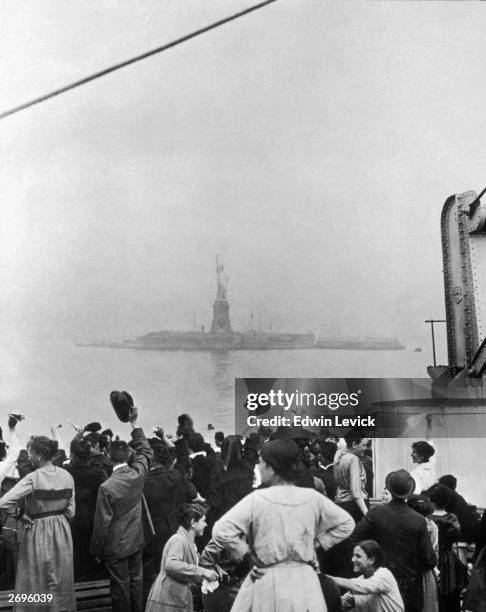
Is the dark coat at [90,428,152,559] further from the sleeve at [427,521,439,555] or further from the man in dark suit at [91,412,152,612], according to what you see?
the sleeve at [427,521,439,555]

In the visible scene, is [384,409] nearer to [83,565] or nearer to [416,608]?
[416,608]

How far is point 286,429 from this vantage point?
150 inches

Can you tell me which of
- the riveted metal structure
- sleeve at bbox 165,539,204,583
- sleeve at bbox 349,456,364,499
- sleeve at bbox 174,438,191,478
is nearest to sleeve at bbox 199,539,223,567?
sleeve at bbox 165,539,204,583

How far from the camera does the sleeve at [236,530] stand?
92.4 inches

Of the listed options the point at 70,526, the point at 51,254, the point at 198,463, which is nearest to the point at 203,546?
the point at 198,463

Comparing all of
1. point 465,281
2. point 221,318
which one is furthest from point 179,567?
point 465,281

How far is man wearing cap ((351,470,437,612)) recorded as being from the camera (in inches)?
126

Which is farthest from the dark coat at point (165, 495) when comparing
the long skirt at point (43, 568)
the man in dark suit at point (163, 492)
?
the long skirt at point (43, 568)

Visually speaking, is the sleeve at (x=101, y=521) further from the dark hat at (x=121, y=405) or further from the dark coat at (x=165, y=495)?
the dark hat at (x=121, y=405)

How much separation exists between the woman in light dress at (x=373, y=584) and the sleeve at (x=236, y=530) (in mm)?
865

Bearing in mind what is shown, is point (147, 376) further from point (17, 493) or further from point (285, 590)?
point (285, 590)

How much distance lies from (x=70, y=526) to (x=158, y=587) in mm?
641

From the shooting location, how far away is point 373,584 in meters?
3.00

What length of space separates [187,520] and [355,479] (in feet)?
3.36
